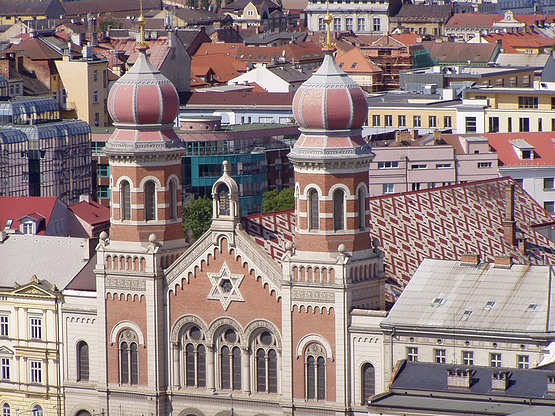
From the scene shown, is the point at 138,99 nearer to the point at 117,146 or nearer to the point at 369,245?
the point at 117,146

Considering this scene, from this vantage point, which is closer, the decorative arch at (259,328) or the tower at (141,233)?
the decorative arch at (259,328)

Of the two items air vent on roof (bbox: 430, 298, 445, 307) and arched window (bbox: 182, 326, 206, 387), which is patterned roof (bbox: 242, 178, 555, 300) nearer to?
air vent on roof (bbox: 430, 298, 445, 307)

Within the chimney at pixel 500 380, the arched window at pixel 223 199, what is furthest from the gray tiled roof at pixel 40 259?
the chimney at pixel 500 380

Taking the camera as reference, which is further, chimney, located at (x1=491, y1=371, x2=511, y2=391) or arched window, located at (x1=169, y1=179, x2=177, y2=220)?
arched window, located at (x1=169, y1=179, x2=177, y2=220)

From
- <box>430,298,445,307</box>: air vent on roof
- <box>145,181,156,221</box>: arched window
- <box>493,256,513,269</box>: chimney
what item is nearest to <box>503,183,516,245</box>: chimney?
<box>493,256,513,269</box>: chimney

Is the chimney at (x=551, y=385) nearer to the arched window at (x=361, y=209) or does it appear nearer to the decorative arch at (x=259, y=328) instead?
the arched window at (x=361, y=209)

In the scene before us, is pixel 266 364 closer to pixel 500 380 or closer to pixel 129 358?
pixel 129 358
